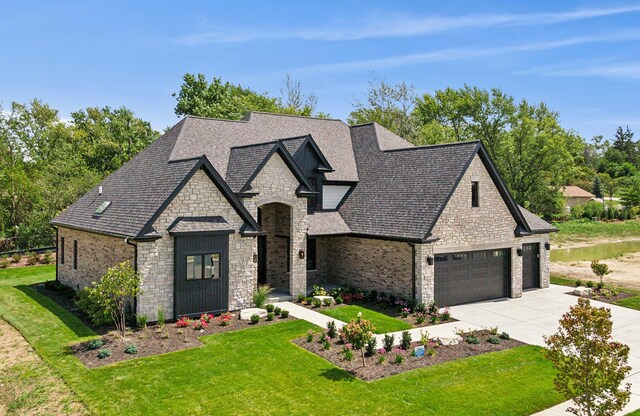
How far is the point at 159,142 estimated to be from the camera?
24.3m

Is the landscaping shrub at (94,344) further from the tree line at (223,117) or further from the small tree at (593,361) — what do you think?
the tree line at (223,117)

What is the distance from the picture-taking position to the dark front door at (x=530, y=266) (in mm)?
24406

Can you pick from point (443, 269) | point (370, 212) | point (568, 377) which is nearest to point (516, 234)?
point (443, 269)

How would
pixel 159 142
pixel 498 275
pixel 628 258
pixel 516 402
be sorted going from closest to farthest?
pixel 516 402 < pixel 498 275 < pixel 159 142 < pixel 628 258

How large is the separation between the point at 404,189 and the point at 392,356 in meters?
10.2

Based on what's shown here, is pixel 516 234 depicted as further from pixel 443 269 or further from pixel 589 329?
pixel 589 329

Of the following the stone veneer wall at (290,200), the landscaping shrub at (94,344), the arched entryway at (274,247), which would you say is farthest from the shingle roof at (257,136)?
the landscaping shrub at (94,344)

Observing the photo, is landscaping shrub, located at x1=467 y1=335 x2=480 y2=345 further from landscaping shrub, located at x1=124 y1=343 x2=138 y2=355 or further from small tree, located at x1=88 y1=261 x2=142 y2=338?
small tree, located at x1=88 y1=261 x2=142 y2=338

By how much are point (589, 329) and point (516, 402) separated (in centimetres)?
331

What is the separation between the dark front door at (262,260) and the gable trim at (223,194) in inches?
144

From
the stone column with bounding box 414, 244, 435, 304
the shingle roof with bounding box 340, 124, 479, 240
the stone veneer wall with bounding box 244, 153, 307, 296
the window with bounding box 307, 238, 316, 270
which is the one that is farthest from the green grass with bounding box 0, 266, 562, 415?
the window with bounding box 307, 238, 316, 270

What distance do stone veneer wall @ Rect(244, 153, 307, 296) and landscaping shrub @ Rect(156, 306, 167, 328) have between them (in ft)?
18.2

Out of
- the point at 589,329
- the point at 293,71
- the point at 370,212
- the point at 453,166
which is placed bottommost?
the point at 589,329

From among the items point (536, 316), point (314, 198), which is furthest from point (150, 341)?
point (536, 316)
